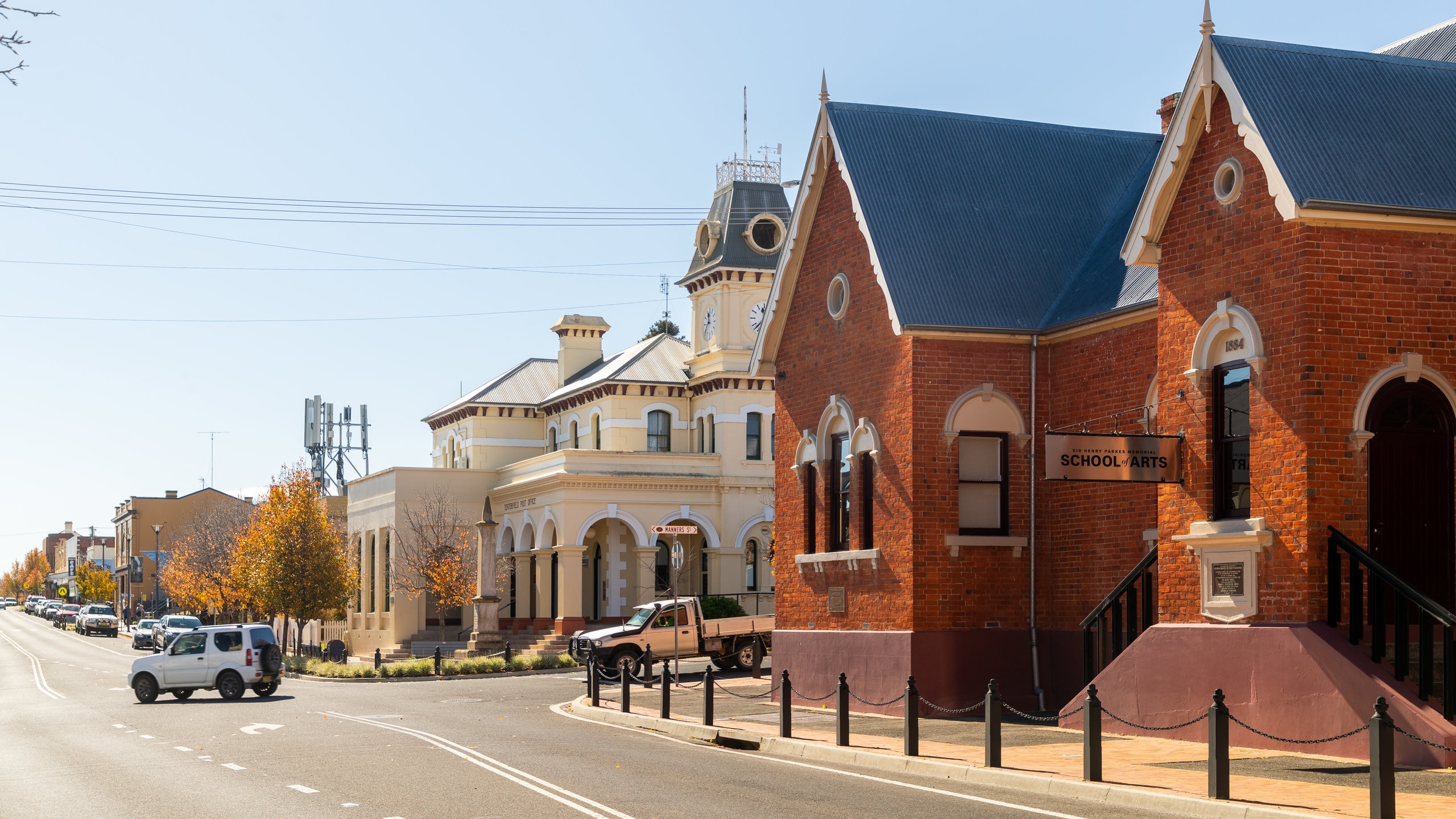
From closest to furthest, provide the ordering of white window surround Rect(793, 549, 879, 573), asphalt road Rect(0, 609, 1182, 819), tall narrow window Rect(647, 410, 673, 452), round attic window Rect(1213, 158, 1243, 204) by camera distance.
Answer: asphalt road Rect(0, 609, 1182, 819)
round attic window Rect(1213, 158, 1243, 204)
white window surround Rect(793, 549, 879, 573)
tall narrow window Rect(647, 410, 673, 452)

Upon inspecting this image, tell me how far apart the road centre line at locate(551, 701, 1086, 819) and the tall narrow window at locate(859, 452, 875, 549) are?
186 inches

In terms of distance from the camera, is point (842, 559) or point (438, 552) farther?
point (438, 552)

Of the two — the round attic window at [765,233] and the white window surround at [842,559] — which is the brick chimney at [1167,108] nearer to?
the white window surround at [842,559]

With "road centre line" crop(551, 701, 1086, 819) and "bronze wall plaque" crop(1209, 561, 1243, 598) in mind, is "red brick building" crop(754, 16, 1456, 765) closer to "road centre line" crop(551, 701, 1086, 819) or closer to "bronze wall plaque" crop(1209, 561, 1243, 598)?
"bronze wall plaque" crop(1209, 561, 1243, 598)

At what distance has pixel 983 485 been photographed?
2441cm

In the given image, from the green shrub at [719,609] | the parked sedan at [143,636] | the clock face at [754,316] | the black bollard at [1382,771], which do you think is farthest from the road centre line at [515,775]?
the parked sedan at [143,636]

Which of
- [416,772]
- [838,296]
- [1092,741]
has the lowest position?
[416,772]

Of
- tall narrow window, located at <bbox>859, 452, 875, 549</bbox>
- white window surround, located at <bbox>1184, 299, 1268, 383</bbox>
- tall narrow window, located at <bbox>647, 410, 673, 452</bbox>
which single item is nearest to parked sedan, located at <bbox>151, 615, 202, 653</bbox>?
tall narrow window, located at <bbox>647, 410, 673, 452</bbox>

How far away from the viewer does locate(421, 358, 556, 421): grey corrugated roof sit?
69.9m

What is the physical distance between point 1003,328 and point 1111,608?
492 centimetres

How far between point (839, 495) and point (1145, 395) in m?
6.28

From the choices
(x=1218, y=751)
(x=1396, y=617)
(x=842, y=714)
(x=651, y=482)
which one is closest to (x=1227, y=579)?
(x=1396, y=617)

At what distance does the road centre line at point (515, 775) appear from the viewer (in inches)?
548

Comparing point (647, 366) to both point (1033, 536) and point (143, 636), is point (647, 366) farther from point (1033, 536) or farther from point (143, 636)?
point (1033, 536)
